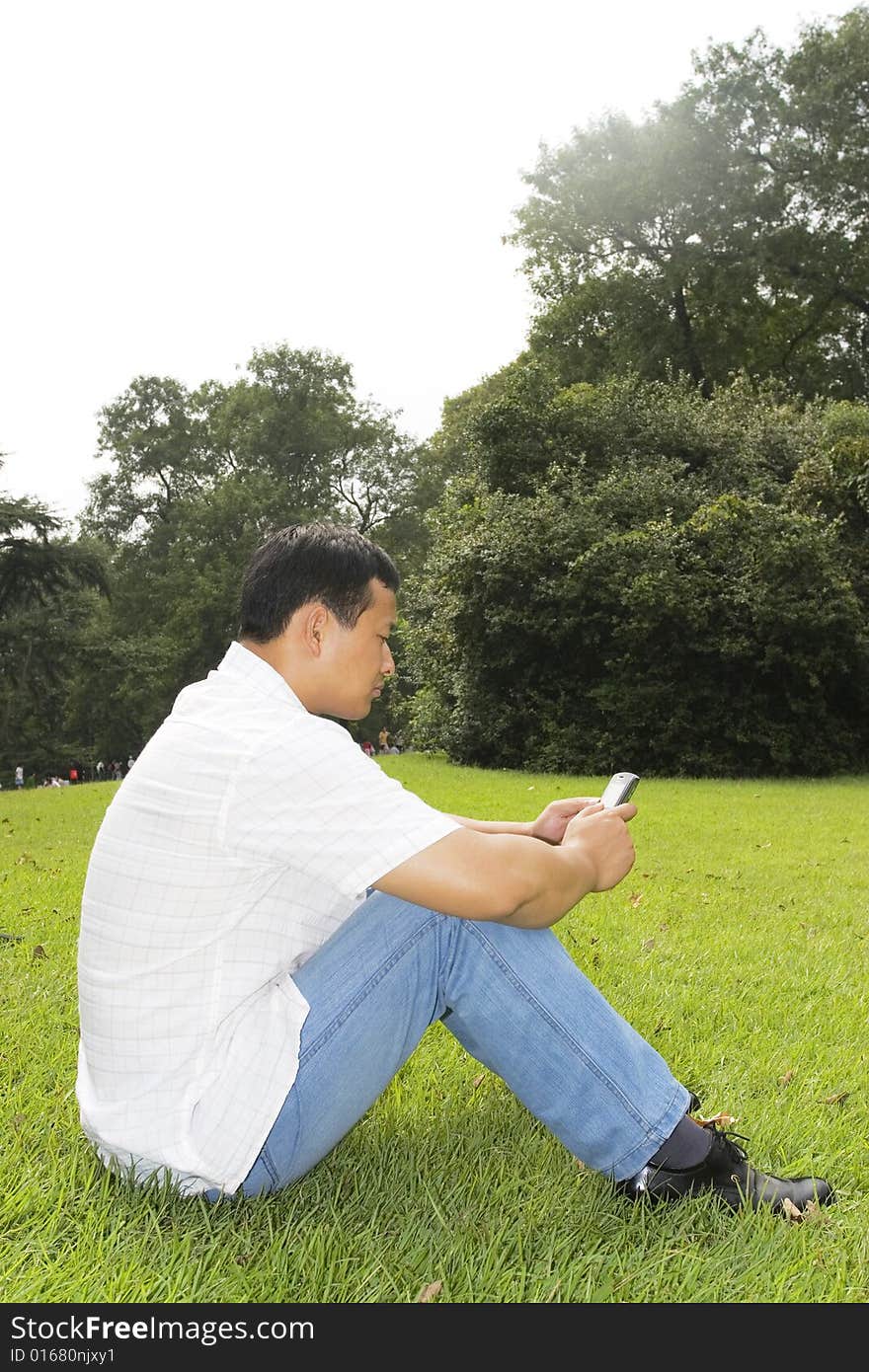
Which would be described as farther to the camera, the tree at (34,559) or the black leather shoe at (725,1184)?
the tree at (34,559)

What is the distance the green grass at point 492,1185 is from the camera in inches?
88.4

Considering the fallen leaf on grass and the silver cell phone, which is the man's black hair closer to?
the silver cell phone

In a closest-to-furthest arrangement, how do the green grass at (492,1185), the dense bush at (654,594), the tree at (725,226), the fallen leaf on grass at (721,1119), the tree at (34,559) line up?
the green grass at (492,1185)
the fallen leaf on grass at (721,1119)
the tree at (34,559)
the dense bush at (654,594)
the tree at (725,226)

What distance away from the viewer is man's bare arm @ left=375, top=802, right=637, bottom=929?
6.86ft

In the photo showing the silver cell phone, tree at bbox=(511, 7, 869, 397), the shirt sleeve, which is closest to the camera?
the shirt sleeve

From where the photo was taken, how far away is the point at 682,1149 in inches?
98.4

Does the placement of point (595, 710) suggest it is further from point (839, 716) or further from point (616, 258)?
point (616, 258)

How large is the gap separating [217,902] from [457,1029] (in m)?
0.61

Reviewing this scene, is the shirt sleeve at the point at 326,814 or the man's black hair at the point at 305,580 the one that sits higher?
the man's black hair at the point at 305,580

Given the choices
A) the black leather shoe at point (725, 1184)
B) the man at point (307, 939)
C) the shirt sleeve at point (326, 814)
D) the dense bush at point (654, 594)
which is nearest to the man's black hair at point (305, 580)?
the man at point (307, 939)

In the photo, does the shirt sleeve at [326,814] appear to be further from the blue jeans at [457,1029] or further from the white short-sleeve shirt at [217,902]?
the blue jeans at [457,1029]

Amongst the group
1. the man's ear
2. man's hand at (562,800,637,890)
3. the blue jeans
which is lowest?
the blue jeans

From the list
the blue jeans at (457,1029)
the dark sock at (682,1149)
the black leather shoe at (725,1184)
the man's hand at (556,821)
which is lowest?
the black leather shoe at (725,1184)

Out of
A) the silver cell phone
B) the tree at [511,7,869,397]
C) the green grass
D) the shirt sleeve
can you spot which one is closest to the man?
the shirt sleeve
